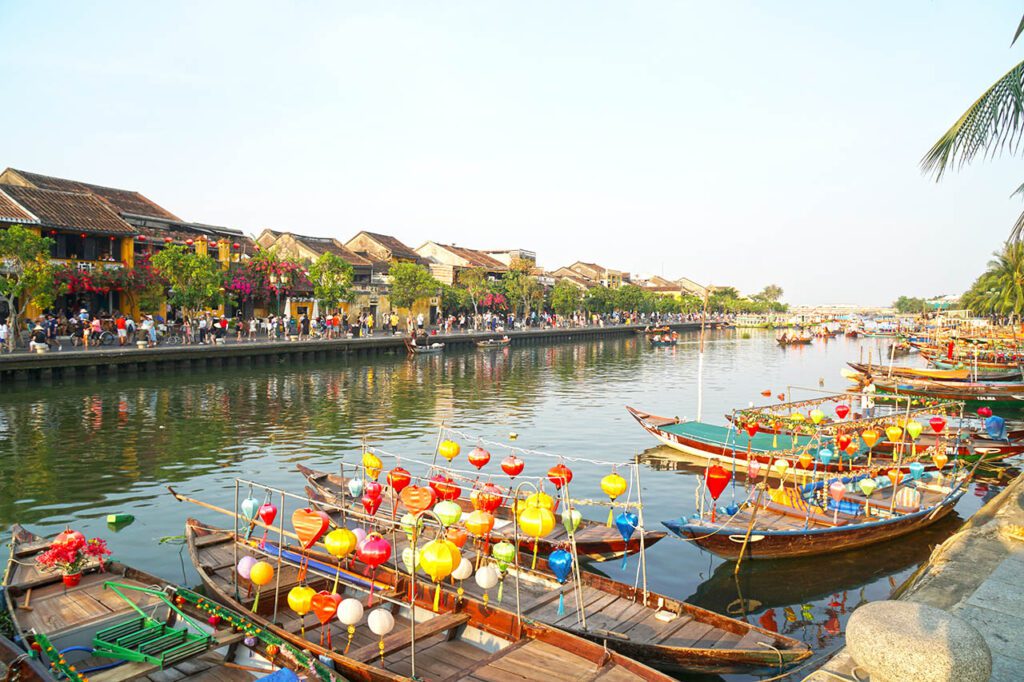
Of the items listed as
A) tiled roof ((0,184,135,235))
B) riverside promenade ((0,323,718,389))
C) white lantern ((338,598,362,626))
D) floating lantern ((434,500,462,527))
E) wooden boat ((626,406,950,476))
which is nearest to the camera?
white lantern ((338,598,362,626))

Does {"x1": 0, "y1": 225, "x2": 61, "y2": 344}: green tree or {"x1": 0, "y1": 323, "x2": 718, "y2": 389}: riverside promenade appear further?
{"x1": 0, "y1": 323, "x2": 718, "y2": 389}: riverside promenade

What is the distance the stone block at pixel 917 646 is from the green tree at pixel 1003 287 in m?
42.6

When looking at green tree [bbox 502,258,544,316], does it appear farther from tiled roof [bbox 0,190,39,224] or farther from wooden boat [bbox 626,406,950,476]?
wooden boat [bbox 626,406,950,476]

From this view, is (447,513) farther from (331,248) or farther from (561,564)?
(331,248)

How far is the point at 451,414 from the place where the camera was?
90.1 feet

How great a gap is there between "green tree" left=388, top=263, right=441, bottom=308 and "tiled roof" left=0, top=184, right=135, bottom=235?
795 inches

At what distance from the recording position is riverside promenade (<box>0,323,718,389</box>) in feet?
96.1

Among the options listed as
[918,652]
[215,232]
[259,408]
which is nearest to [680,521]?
[918,652]

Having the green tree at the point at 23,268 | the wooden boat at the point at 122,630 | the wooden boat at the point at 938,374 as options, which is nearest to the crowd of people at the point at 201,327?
the green tree at the point at 23,268

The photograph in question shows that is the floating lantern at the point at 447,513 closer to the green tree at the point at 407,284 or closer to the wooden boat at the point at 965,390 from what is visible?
the wooden boat at the point at 965,390

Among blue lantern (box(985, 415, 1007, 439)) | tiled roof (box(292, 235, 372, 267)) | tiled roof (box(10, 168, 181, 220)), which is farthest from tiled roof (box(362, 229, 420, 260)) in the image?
blue lantern (box(985, 415, 1007, 439))

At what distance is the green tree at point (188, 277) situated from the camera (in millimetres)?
36000

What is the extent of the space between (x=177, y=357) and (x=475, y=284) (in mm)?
38302

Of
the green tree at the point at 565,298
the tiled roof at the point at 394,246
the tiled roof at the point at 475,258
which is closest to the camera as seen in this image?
the tiled roof at the point at 394,246
